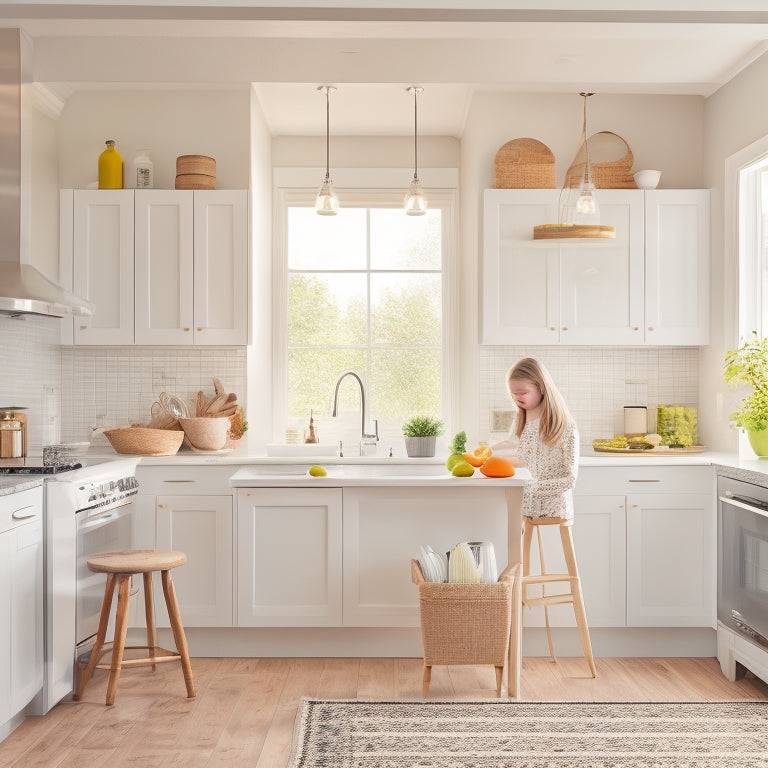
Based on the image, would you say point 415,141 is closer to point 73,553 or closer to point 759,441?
point 759,441

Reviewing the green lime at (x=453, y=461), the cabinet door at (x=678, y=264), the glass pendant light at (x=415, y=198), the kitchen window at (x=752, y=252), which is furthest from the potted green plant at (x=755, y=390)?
the glass pendant light at (x=415, y=198)

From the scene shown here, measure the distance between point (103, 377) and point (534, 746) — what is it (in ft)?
10.1

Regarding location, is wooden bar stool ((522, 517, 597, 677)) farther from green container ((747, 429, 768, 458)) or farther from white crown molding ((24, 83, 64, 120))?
white crown molding ((24, 83, 64, 120))

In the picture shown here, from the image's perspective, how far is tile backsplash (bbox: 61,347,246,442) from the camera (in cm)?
479

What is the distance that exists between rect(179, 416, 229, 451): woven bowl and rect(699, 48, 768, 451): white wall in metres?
2.66

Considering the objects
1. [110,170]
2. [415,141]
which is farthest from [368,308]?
[110,170]

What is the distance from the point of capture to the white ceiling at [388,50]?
3.36 meters

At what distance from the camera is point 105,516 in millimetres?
3852

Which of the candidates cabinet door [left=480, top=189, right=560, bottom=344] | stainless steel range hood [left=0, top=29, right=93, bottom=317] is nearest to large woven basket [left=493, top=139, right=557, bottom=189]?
cabinet door [left=480, top=189, right=560, bottom=344]

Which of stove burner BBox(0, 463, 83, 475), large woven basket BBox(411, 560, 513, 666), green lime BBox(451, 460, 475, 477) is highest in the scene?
stove burner BBox(0, 463, 83, 475)

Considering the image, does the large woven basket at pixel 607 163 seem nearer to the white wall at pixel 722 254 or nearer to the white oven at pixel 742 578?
the white wall at pixel 722 254

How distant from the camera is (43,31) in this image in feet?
11.5

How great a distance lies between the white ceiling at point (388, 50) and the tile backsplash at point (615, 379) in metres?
1.46

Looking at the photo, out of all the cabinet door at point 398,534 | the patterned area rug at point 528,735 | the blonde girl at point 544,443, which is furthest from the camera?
the cabinet door at point 398,534
